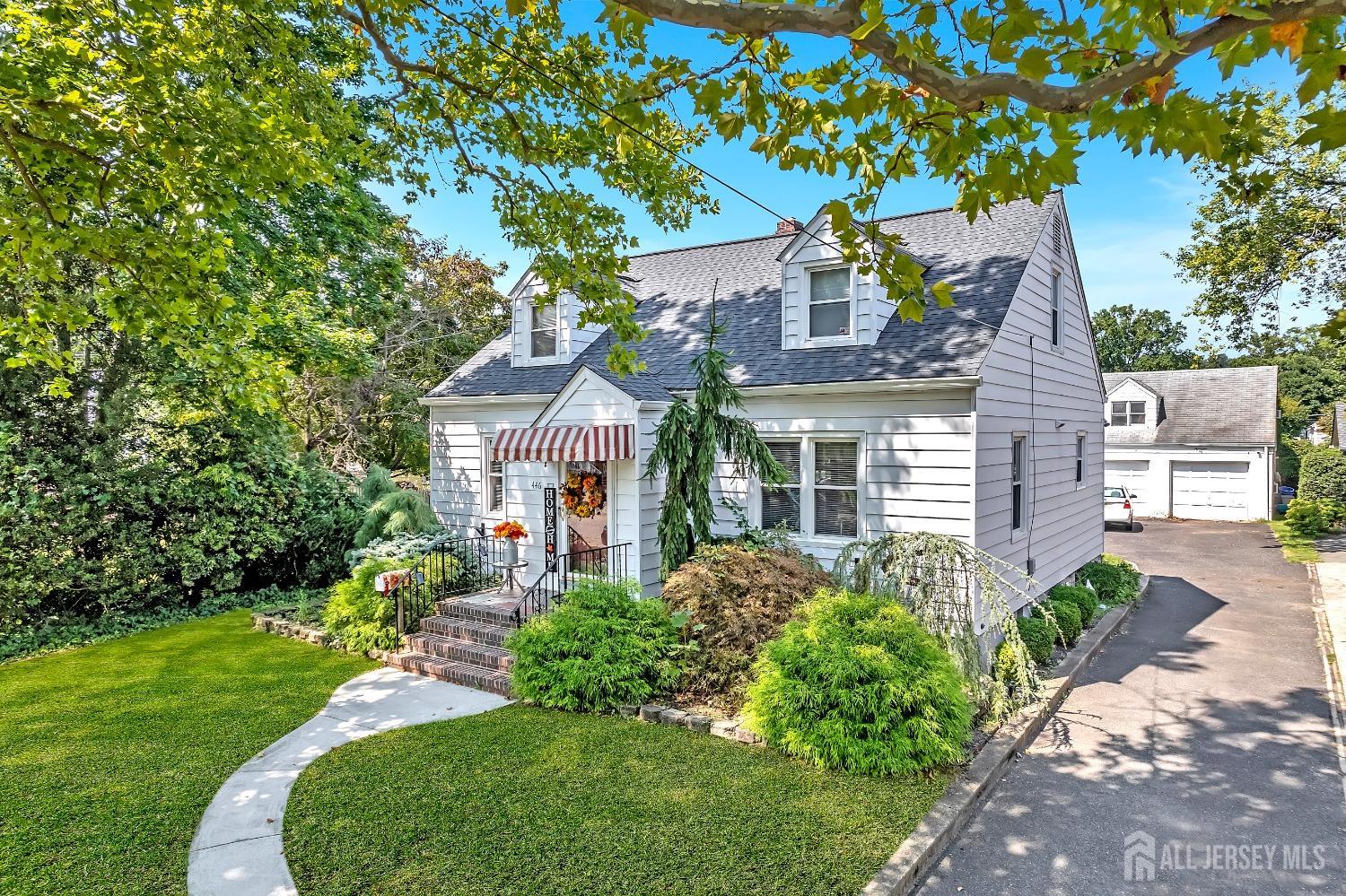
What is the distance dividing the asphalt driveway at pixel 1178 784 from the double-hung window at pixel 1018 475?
8.15ft

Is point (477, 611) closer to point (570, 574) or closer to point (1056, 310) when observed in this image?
point (570, 574)

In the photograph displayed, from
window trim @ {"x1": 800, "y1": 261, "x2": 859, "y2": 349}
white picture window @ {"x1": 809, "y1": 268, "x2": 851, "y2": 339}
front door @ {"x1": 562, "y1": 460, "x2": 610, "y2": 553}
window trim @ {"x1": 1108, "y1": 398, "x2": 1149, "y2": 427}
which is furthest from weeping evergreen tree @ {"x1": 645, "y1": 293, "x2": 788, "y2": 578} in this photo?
window trim @ {"x1": 1108, "y1": 398, "x2": 1149, "y2": 427}

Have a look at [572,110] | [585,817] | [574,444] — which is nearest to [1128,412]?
[574,444]

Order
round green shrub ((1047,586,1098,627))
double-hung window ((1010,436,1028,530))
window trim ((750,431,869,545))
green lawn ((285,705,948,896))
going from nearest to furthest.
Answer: green lawn ((285,705,948,896)) → window trim ((750,431,869,545)) → double-hung window ((1010,436,1028,530)) → round green shrub ((1047,586,1098,627))

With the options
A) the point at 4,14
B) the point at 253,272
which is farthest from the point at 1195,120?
the point at 253,272

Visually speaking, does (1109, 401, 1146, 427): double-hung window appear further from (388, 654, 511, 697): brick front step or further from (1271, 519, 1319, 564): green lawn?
(388, 654, 511, 697): brick front step

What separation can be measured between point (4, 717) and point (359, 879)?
6.12 metres

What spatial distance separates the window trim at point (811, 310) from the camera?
10.1 m

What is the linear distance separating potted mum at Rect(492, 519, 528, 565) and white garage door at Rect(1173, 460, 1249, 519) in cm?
2869

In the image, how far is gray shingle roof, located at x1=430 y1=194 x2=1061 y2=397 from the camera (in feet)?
31.0

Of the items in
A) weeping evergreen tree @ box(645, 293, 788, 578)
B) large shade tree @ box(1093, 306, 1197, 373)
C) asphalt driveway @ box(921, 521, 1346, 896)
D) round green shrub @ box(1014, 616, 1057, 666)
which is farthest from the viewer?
large shade tree @ box(1093, 306, 1197, 373)

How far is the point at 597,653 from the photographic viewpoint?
24.9ft

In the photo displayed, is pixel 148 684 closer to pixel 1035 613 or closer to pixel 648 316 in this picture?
pixel 648 316

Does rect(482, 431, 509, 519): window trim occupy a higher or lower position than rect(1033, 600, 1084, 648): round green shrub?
higher
